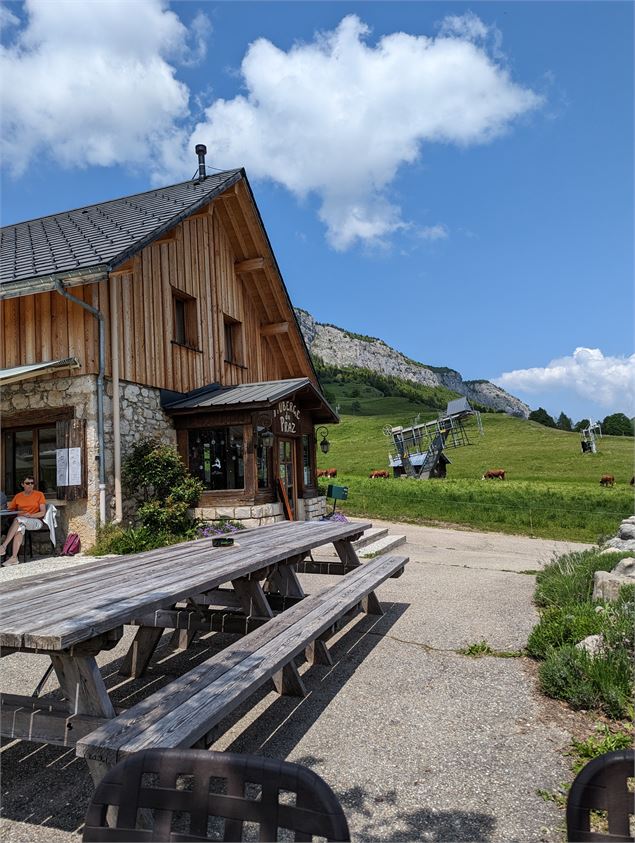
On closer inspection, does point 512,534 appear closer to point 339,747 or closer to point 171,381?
point 171,381

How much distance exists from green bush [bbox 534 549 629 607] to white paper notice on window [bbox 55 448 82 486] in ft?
24.6

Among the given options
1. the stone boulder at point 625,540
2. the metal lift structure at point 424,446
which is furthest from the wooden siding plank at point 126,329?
the metal lift structure at point 424,446

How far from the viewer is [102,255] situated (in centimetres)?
944

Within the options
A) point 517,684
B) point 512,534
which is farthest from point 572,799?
point 512,534

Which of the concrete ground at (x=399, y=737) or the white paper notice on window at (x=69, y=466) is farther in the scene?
the white paper notice on window at (x=69, y=466)

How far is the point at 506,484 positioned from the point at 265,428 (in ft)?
49.7

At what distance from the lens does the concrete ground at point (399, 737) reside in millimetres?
2607

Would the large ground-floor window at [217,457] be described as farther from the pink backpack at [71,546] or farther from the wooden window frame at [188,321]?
the pink backpack at [71,546]

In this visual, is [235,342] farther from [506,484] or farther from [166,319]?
[506,484]

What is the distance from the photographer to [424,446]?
39.2 m

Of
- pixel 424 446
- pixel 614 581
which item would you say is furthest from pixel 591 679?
pixel 424 446

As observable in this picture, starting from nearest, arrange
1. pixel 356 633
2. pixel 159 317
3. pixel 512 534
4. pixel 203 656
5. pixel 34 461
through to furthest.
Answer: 1. pixel 203 656
2. pixel 356 633
3. pixel 34 461
4. pixel 159 317
5. pixel 512 534

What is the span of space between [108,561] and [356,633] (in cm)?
244

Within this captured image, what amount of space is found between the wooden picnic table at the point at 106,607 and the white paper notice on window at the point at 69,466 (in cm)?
516
